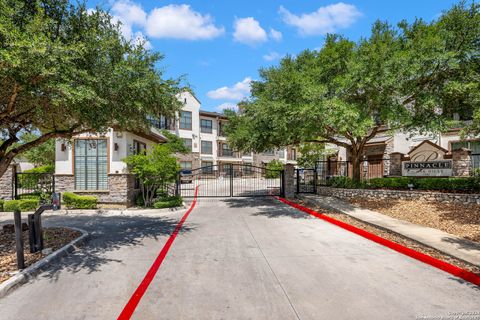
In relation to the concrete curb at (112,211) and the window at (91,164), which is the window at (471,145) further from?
the window at (91,164)

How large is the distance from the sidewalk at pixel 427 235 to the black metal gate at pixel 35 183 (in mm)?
15293

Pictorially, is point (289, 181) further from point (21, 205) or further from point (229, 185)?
point (21, 205)

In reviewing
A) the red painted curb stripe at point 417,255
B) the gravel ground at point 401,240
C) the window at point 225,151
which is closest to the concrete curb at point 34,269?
the red painted curb stripe at point 417,255

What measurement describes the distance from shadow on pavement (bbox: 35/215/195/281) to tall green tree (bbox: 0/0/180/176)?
129 inches

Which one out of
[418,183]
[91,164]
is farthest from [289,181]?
[91,164]

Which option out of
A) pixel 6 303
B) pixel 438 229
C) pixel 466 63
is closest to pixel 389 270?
pixel 438 229

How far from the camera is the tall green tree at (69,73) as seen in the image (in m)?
5.68

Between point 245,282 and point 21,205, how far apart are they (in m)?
14.0

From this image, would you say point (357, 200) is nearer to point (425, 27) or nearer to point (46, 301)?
point (425, 27)

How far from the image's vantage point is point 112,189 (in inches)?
586

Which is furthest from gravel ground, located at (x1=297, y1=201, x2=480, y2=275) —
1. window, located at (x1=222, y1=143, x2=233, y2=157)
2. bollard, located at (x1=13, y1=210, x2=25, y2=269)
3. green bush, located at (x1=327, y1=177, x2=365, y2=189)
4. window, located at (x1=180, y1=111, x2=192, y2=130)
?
window, located at (x1=222, y1=143, x2=233, y2=157)

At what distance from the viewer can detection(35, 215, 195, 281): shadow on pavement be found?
6.35m

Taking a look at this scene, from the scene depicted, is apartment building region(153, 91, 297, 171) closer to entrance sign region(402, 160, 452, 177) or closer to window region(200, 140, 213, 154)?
window region(200, 140, 213, 154)

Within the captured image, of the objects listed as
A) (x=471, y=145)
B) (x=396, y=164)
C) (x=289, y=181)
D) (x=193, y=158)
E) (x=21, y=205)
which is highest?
(x=471, y=145)
